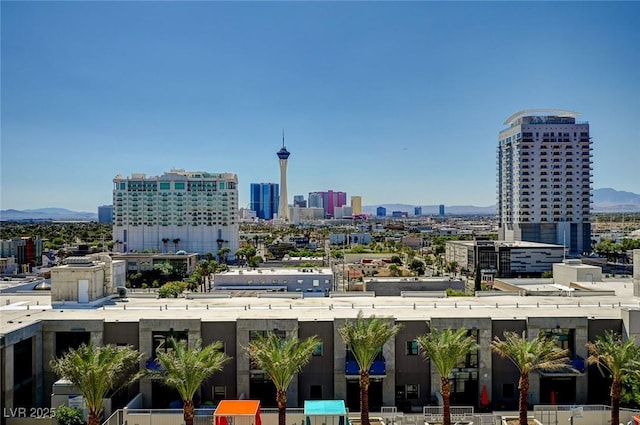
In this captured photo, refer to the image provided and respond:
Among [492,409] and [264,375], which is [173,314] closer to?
[264,375]

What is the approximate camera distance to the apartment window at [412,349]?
2909 cm

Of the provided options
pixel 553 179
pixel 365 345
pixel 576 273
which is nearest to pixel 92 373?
pixel 365 345

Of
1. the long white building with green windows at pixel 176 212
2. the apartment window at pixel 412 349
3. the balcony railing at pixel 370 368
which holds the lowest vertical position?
the balcony railing at pixel 370 368

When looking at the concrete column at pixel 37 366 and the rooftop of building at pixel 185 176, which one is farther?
the rooftop of building at pixel 185 176

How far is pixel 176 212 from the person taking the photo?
534ft

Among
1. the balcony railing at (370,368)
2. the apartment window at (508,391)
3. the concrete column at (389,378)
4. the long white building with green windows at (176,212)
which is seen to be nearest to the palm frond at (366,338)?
the balcony railing at (370,368)

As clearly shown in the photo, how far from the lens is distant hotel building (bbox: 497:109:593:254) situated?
13838cm

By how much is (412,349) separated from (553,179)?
410ft

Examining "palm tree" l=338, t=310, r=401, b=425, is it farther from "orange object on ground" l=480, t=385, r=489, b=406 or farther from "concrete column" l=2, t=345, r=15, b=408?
"concrete column" l=2, t=345, r=15, b=408

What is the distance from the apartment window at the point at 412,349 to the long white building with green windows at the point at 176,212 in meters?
137

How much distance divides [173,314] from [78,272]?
8.65 m

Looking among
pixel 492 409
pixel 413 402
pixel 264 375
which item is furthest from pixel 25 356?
pixel 492 409

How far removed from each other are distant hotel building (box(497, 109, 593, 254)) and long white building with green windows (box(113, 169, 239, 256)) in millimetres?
85416

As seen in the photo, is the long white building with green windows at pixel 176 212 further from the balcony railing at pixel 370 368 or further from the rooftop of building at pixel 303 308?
the balcony railing at pixel 370 368
